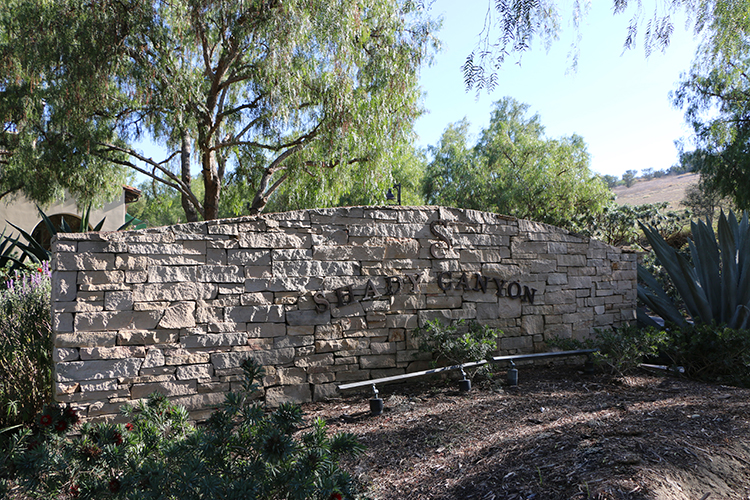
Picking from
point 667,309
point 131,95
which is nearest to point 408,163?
point 131,95

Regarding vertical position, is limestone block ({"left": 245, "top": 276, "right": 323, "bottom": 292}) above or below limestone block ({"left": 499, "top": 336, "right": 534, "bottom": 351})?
above

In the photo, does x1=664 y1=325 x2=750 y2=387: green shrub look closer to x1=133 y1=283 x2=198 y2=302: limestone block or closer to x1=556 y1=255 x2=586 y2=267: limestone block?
x1=556 y1=255 x2=586 y2=267: limestone block

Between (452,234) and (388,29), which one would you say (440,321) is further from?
(388,29)

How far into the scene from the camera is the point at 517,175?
19.9 m

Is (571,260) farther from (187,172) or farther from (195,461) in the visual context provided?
(187,172)

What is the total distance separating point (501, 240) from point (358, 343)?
2058mm

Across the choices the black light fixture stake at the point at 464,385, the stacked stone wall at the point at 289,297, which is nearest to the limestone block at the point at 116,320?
the stacked stone wall at the point at 289,297

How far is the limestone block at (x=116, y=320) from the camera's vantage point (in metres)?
3.79

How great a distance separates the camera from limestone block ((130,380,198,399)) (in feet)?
12.9

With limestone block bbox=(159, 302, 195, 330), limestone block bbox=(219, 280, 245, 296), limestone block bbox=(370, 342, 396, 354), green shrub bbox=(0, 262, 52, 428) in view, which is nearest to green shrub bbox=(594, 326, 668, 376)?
limestone block bbox=(370, 342, 396, 354)

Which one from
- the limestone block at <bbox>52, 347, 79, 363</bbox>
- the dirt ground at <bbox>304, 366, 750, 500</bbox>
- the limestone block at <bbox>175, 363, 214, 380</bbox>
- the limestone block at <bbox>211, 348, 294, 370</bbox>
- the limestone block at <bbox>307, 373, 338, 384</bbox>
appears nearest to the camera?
the dirt ground at <bbox>304, 366, 750, 500</bbox>

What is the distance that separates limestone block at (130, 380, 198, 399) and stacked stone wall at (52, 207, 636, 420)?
0.04ft

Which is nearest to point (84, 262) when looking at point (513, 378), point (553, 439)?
point (553, 439)

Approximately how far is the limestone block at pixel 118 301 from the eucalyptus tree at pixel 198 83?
4586 millimetres
